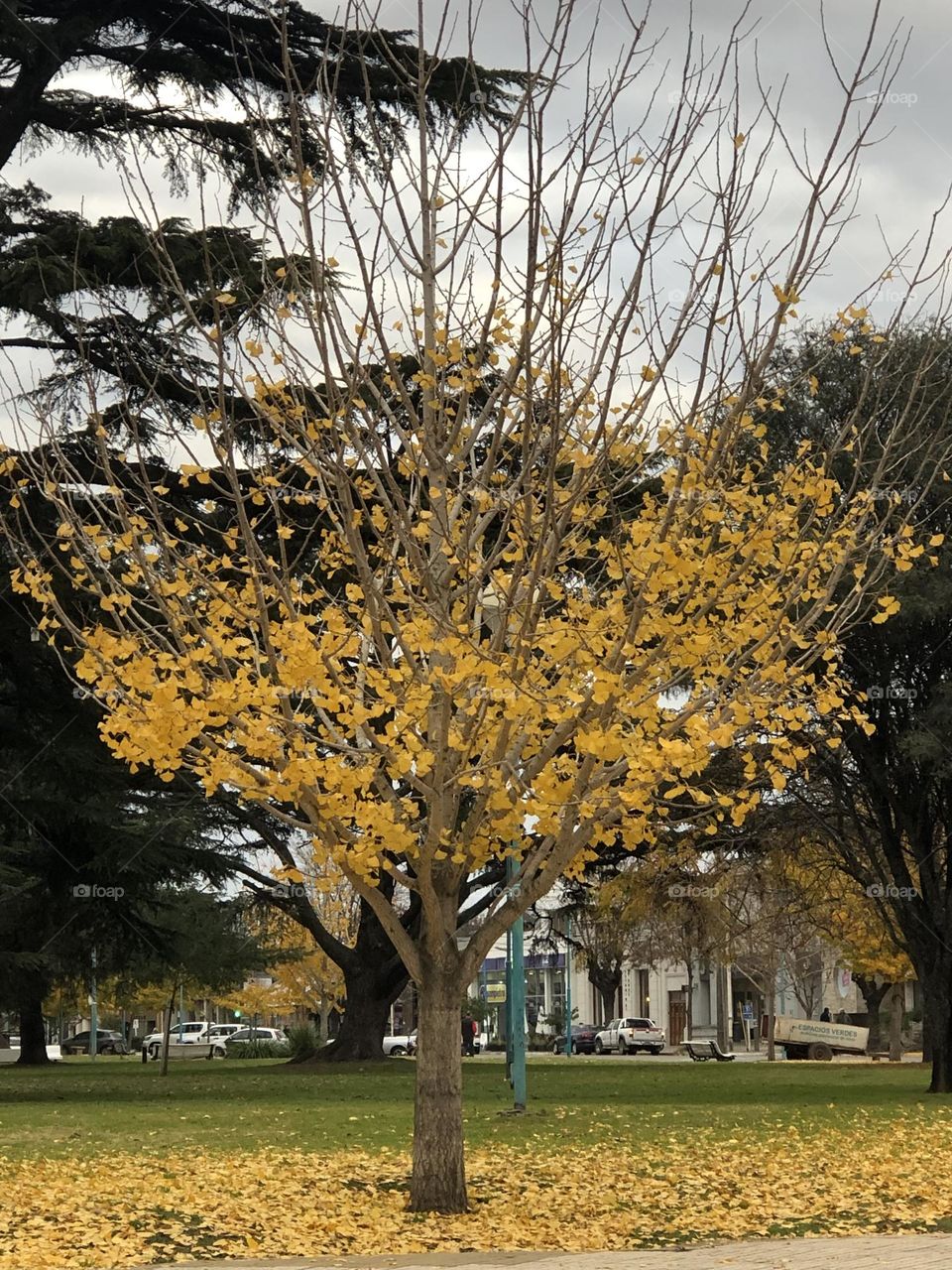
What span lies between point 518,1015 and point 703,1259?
10439 mm

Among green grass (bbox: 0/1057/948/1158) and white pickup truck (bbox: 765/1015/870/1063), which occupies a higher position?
white pickup truck (bbox: 765/1015/870/1063)

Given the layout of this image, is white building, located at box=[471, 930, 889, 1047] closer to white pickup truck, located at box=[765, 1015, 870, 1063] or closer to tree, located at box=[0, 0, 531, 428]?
white pickup truck, located at box=[765, 1015, 870, 1063]

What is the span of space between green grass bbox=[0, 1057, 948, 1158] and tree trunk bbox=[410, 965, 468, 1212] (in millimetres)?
4153

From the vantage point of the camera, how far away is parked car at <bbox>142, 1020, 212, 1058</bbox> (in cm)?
5772

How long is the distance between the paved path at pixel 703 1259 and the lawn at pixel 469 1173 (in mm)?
405

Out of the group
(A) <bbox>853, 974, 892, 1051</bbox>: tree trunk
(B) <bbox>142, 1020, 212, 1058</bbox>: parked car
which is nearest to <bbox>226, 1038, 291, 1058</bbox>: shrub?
(B) <bbox>142, 1020, 212, 1058</bbox>: parked car

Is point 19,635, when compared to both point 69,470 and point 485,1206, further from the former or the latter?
point 485,1206

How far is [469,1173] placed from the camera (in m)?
12.0

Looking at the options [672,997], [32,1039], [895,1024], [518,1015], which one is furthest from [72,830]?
[672,997]

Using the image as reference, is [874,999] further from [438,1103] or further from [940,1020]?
[438,1103]

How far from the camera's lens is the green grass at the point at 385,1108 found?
14898 mm

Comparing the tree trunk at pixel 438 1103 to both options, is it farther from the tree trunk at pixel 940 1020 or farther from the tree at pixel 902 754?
the tree trunk at pixel 940 1020

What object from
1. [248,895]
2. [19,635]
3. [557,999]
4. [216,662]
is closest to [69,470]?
[216,662]

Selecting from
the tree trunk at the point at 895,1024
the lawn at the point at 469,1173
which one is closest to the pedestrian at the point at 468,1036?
the tree trunk at the point at 895,1024
